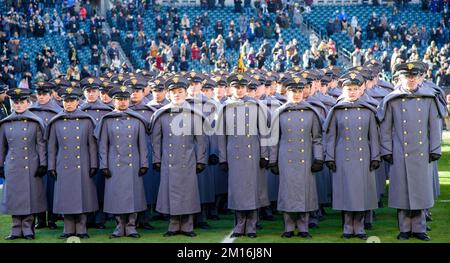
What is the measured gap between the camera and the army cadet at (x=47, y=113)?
43.8 feet

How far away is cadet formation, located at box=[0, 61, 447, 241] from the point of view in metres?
11.9

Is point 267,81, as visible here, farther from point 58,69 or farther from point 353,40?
point 353,40

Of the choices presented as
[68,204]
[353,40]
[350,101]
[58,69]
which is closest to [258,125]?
[350,101]

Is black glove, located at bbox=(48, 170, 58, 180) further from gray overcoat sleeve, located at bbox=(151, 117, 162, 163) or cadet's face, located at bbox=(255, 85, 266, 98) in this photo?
cadet's face, located at bbox=(255, 85, 266, 98)

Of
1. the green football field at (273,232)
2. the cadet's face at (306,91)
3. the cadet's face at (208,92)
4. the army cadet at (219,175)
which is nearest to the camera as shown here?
the green football field at (273,232)

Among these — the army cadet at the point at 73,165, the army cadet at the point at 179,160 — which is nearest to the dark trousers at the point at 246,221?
the army cadet at the point at 179,160

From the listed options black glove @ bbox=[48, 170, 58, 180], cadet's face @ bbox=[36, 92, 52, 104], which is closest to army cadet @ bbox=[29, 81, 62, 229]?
cadet's face @ bbox=[36, 92, 52, 104]

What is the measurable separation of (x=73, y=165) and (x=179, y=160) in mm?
1422

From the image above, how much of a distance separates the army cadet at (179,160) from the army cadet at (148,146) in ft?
2.57

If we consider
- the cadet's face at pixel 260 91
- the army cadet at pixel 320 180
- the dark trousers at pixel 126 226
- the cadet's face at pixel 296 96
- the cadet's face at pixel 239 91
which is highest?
the cadet's face at pixel 260 91

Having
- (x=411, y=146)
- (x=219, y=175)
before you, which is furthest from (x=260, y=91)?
(x=411, y=146)

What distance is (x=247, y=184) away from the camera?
1243cm

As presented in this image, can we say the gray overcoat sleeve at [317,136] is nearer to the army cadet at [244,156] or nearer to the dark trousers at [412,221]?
the army cadet at [244,156]

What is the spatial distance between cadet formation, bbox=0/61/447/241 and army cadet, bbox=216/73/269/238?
15 mm
